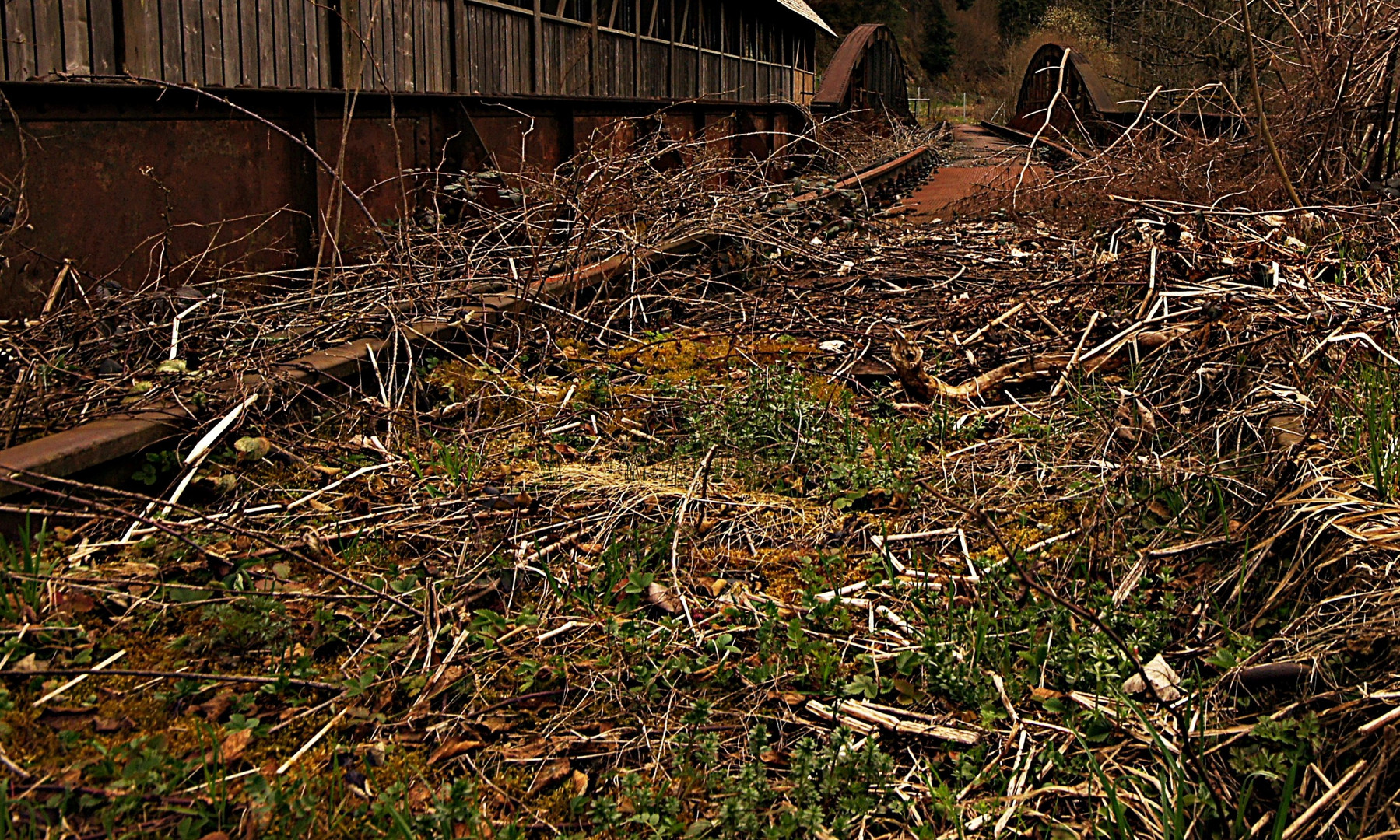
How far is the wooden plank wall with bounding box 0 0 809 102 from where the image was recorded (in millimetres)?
6859

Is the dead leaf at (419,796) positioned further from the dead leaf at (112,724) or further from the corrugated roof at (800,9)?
the corrugated roof at (800,9)

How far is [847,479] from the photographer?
11.8 feet

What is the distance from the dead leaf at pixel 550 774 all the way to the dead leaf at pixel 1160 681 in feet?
3.76

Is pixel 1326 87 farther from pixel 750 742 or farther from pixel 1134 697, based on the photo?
pixel 750 742

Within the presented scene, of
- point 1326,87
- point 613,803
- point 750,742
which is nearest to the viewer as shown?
point 613,803

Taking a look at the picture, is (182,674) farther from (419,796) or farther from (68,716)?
(419,796)

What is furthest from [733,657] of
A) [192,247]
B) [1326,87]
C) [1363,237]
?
[1326,87]

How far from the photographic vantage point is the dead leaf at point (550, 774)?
2223 millimetres

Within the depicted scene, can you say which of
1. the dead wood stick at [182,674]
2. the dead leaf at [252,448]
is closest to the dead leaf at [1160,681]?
the dead wood stick at [182,674]

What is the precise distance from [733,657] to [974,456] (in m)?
1.47

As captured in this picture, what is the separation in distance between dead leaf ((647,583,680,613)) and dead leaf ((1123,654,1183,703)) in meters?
1.02

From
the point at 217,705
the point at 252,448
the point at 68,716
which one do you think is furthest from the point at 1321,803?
the point at 252,448

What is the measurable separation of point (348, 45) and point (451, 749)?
8567mm

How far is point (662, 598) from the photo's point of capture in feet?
9.47
